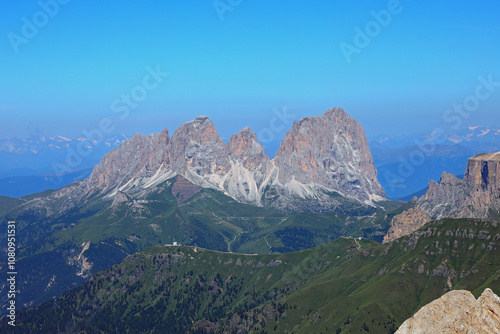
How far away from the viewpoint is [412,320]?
64.2 meters

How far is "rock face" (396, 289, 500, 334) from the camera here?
54.6 m

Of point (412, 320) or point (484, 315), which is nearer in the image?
point (484, 315)

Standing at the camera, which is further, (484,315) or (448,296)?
(448,296)

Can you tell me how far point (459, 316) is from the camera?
60906 mm

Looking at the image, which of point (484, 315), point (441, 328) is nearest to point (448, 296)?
point (441, 328)

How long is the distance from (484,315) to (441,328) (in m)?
7.19

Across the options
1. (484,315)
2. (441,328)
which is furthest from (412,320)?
(484,315)

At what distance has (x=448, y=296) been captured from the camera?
63656mm

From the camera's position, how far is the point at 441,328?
6091cm

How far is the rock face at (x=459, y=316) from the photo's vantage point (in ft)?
179

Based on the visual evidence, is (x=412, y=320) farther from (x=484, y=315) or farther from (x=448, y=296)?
(x=484, y=315)

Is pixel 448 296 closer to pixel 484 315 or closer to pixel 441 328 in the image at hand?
pixel 441 328

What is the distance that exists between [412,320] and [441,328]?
4.15m
